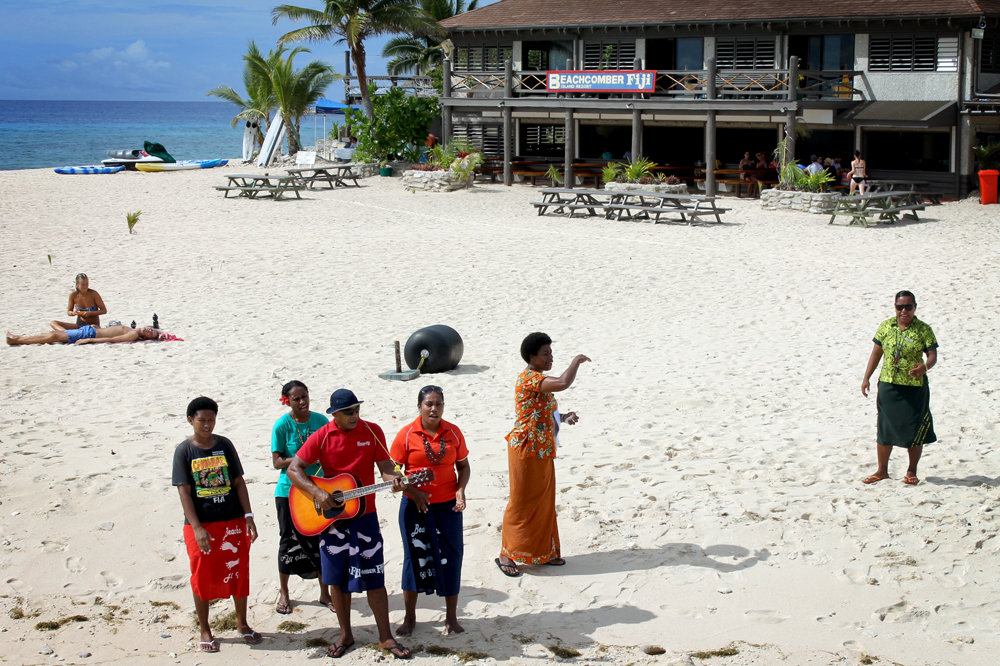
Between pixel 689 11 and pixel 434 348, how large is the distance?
19407 mm

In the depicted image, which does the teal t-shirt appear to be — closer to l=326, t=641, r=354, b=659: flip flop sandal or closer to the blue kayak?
l=326, t=641, r=354, b=659: flip flop sandal

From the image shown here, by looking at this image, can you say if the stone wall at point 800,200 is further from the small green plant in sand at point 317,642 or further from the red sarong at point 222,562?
the red sarong at point 222,562

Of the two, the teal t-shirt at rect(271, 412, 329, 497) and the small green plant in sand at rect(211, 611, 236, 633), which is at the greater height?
the teal t-shirt at rect(271, 412, 329, 497)

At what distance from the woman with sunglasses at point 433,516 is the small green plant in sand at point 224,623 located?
34.2 inches

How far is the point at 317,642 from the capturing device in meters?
4.68

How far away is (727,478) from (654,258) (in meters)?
9.22

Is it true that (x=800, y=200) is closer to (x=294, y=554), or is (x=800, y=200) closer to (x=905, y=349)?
(x=905, y=349)

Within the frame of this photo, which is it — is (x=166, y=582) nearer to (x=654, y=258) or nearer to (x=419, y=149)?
(x=654, y=258)

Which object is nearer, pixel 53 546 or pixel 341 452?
pixel 341 452

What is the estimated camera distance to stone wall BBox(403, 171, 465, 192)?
2559 centimetres

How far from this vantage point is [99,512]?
6117 mm

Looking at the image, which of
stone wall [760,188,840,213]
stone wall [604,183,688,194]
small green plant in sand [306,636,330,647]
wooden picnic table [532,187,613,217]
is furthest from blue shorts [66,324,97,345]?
stone wall [760,188,840,213]

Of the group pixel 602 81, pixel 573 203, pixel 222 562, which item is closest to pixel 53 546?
pixel 222 562

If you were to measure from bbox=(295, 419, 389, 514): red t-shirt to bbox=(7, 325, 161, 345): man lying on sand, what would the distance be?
711cm
